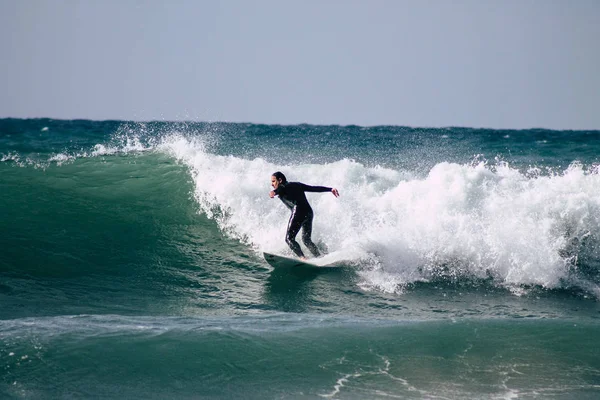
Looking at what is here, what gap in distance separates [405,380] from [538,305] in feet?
12.7

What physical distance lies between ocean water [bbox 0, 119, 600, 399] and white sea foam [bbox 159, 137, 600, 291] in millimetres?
37

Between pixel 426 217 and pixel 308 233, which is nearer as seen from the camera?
pixel 308 233

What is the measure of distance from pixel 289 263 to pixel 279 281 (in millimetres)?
434

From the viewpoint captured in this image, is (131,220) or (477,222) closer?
(477,222)

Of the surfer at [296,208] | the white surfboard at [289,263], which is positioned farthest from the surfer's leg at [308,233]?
the white surfboard at [289,263]

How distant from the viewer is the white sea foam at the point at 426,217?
10305 millimetres

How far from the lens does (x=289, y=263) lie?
404 inches

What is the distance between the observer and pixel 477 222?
441 inches

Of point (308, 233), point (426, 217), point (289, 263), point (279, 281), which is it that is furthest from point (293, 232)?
point (426, 217)

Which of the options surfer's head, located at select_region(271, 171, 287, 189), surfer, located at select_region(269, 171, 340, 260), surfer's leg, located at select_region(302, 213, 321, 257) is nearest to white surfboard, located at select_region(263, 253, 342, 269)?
surfer, located at select_region(269, 171, 340, 260)

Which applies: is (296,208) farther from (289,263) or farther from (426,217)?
(426,217)

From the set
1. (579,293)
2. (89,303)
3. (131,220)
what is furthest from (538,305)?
(131,220)

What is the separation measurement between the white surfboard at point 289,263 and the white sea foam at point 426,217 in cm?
49

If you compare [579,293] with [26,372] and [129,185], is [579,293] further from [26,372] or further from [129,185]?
[129,185]
